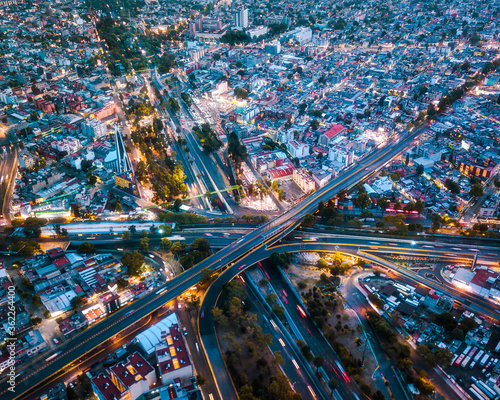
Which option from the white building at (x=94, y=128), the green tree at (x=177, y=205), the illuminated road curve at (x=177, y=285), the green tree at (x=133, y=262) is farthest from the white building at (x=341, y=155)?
the white building at (x=94, y=128)

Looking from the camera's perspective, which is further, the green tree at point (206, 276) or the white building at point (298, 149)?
the white building at point (298, 149)

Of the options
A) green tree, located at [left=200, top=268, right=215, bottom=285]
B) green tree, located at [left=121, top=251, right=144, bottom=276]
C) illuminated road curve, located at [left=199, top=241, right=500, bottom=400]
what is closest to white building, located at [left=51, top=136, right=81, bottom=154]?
green tree, located at [left=121, top=251, right=144, bottom=276]

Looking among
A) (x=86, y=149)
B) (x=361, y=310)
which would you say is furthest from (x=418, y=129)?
(x=86, y=149)

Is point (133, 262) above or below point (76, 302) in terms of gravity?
above

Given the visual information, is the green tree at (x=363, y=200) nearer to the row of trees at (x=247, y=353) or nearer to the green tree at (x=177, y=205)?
the row of trees at (x=247, y=353)

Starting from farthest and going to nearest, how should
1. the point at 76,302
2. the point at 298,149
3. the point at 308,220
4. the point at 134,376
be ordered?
the point at 298,149 < the point at 308,220 < the point at 76,302 < the point at 134,376

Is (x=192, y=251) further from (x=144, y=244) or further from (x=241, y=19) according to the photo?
(x=241, y=19)

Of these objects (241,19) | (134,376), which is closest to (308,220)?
(134,376)
